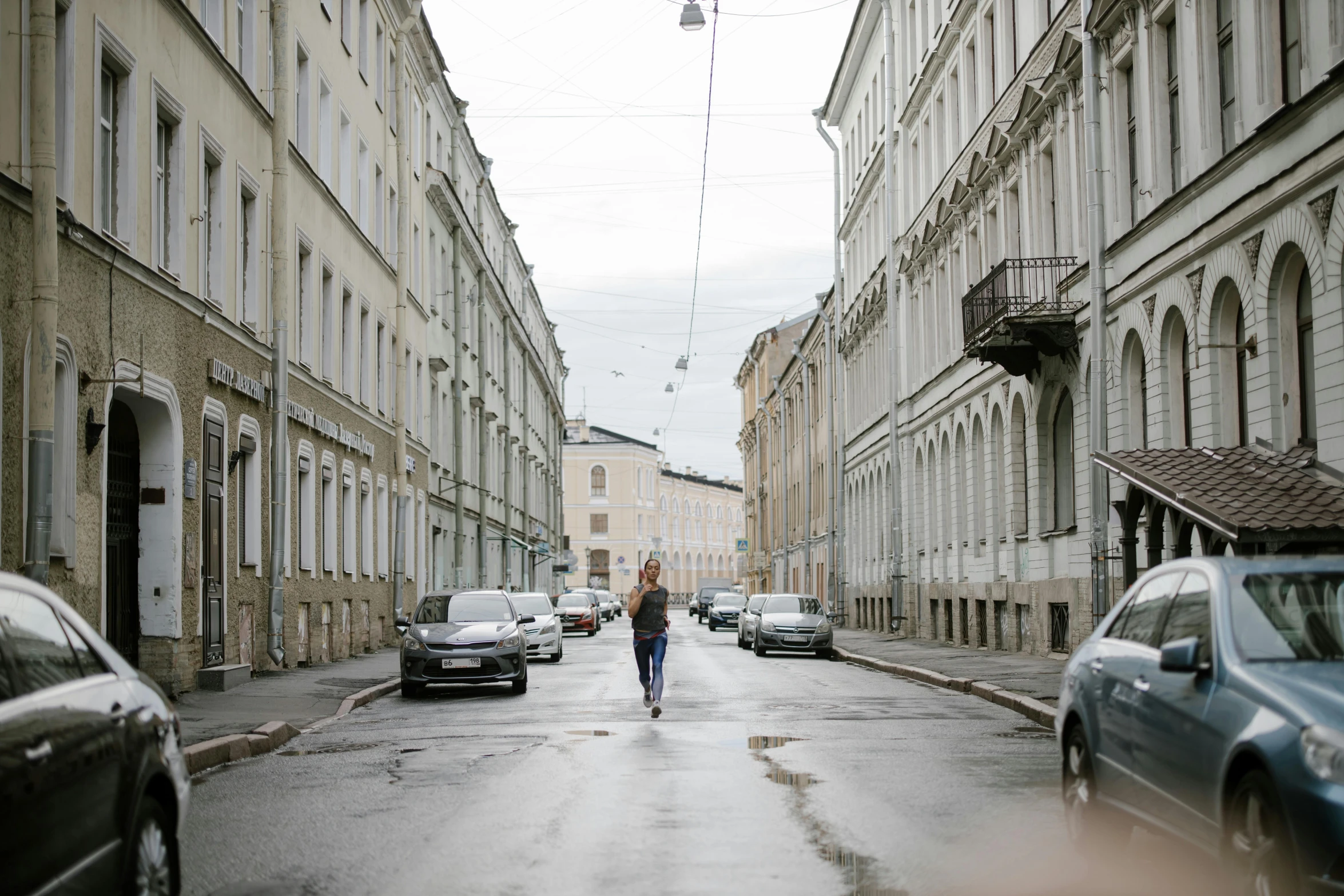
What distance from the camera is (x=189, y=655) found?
1962 centimetres

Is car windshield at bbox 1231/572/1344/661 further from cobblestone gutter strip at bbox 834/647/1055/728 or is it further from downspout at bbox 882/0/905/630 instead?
downspout at bbox 882/0/905/630

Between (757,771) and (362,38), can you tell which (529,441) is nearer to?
(362,38)

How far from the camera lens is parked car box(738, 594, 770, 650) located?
121 ft

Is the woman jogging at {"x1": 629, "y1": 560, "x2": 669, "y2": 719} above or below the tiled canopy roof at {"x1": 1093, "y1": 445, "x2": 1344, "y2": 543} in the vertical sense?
below

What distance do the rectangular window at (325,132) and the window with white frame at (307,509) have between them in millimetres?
5082

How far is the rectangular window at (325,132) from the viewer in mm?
28531

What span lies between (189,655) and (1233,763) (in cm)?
1583

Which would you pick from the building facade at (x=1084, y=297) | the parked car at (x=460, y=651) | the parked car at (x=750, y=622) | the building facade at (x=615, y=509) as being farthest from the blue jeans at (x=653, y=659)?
the building facade at (x=615, y=509)

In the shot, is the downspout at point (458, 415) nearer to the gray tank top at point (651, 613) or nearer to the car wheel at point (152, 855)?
the gray tank top at point (651, 613)

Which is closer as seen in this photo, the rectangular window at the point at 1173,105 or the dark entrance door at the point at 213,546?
the dark entrance door at the point at 213,546

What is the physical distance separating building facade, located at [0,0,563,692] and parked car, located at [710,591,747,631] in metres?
19.6

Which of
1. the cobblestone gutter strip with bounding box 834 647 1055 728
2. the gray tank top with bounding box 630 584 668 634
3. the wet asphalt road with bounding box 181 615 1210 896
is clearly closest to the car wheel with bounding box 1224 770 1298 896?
the wet asphalt road with bounding box 181 615 1210 896

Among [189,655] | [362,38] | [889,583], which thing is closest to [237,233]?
[189,655]

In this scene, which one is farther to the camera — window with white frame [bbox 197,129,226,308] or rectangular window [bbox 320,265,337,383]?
rectangular window [bbox 320,265,337,383]
